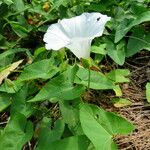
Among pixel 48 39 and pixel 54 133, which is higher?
pixel 48 39

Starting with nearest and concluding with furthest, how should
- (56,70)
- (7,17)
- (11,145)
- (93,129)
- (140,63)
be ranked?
(93,129), (11,145), (56,70), (140,63), (7,17)

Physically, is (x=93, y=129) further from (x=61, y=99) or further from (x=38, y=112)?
(x=38, y=112)

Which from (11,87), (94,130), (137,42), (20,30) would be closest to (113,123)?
(94,130)

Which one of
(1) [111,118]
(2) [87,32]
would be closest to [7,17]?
(2) [87,32]

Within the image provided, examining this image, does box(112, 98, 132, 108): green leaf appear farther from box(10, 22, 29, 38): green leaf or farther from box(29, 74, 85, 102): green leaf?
box(10, 22, 29, 38): green leaf

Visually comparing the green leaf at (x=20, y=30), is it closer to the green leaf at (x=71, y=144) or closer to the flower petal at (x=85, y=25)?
the flower petal at (x=85, y=25)

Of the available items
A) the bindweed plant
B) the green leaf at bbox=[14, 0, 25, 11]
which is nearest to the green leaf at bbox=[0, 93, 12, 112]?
the bindweed plant

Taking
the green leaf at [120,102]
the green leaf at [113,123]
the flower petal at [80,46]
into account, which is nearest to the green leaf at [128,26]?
the green leaf at [120,102]
